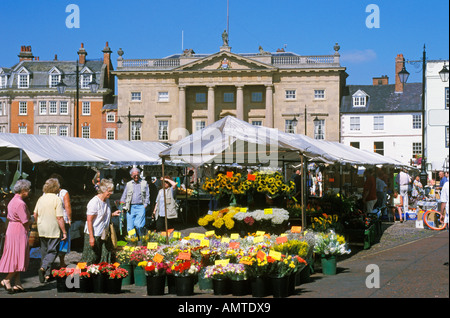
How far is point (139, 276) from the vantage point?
9820 millimetres

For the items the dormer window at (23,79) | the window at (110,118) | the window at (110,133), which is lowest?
the window at (110,133)

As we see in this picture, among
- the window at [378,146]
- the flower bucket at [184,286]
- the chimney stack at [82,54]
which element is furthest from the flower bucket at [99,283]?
the chimney stack at [82,54]

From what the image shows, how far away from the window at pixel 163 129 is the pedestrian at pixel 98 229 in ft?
197

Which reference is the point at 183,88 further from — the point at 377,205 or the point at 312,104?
the point at 377,205

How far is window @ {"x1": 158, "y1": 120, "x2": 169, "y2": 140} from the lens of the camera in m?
69.7

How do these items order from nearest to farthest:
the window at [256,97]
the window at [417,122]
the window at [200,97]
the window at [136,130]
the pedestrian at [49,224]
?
the pedestrian at [49,224]
the window at [417,122]
the window at [256,97]
the window at [200,97]
the window at [136,130]

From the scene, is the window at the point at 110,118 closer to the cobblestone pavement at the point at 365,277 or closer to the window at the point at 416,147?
the window at the point at 416,147

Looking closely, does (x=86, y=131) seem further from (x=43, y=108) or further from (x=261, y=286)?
(x=261, y=286)

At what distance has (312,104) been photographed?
67.2 m

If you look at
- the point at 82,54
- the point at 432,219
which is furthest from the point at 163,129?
the point at 432,219

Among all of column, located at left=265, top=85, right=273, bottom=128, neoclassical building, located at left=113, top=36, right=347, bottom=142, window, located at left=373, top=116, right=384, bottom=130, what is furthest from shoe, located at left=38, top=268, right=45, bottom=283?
window, located at left=373, top=116, right=384, bottom=130

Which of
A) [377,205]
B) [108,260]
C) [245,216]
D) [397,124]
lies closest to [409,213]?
[377,205]

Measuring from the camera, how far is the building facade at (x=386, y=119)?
64.8 meters
